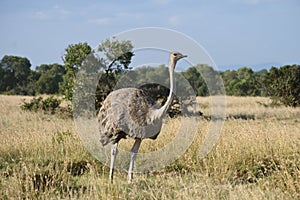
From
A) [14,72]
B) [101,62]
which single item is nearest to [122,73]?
[101,62]

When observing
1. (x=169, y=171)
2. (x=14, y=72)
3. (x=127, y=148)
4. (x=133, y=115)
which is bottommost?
(x=169, y=171)

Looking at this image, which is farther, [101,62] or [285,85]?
[285,85]

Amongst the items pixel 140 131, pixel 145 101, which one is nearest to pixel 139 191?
pixel 140 131

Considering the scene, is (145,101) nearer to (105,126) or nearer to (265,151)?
(105,126)

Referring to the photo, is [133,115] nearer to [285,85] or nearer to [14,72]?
[285,85]

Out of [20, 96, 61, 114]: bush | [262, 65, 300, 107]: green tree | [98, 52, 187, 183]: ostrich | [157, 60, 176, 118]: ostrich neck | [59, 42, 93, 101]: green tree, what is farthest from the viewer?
[262, 65, 300, 107]: green tree

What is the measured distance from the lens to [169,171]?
586cm

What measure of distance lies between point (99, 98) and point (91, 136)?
3.53m

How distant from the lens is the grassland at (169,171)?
14.1 ft

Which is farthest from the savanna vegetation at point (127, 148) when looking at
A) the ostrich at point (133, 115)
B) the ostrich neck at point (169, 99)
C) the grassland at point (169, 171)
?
the ostrich neck at point (169, 99)

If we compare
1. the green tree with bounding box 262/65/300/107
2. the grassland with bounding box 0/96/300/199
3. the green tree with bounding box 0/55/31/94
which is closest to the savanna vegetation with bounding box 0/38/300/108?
the green tree with bounding box 262/65/300/107

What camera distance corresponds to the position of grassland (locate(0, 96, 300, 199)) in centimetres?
429

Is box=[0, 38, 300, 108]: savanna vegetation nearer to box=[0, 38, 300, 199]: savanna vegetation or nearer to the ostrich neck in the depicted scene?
box=[0, 38, 300, 199]: savanna vegetation

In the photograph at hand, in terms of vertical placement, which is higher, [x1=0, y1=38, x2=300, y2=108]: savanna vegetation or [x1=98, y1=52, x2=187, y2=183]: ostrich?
[x1=0, y1=38, x2=300, y2=108]: savanna vegetation
